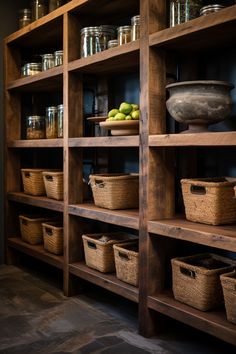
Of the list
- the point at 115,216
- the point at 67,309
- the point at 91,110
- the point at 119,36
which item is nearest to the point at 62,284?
the point at 67,309

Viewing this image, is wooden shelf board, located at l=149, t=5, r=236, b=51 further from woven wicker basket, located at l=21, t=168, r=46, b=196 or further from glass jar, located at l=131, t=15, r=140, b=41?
woven wicker basket, located at l=21, t=168, r=46, b=196

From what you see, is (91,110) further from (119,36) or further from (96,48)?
(119,36)

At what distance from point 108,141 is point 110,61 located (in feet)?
1.70

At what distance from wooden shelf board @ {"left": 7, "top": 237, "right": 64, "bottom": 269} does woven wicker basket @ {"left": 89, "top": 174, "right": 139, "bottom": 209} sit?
2.18 feet

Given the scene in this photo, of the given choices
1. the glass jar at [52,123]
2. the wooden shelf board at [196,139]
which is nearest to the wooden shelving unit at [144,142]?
the wooden shelf board at [196,139]

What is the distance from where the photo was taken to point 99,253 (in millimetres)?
2816

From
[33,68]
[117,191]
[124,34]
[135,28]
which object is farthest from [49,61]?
[117,191]

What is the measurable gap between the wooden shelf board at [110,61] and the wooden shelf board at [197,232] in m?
0.97

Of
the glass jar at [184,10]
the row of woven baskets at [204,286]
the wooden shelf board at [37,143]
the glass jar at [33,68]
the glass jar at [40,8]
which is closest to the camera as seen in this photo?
the row of woven baskets at [204,286]

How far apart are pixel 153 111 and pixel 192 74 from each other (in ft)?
1.40

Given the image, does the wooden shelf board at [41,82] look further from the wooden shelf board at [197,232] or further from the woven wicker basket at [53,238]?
the wooden shelf board at [197,232]

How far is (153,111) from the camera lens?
7.68ft

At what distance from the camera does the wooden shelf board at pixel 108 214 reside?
2.49m

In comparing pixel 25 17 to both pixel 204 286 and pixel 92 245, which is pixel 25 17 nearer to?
pixel 92 245
